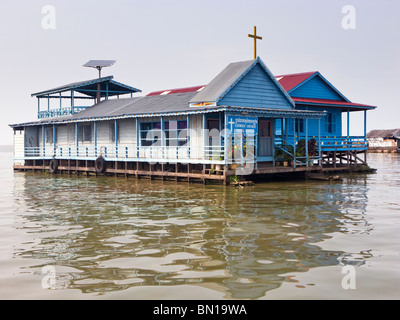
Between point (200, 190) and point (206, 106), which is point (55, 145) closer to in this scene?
point (206, 106)

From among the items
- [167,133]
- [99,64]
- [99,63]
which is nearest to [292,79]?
[167,133]

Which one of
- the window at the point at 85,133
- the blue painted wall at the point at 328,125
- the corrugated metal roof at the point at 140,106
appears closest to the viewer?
the corrugated metal roof at the point at 140,106

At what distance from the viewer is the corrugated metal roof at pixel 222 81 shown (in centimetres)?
2667

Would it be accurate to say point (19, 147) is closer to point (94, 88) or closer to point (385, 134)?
point (94, 88)

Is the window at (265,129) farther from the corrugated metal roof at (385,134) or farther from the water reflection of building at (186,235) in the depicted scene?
the corrugated metal roof at (385,134)

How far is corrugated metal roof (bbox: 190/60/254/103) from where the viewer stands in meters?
26.7

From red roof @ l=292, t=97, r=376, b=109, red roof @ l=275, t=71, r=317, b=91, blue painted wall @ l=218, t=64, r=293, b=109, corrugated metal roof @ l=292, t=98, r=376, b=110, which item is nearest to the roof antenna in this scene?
red roof @ l=275, t=71, r=317, b=91

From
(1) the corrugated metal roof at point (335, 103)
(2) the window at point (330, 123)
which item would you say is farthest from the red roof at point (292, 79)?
(2) the window at point (330, 123)

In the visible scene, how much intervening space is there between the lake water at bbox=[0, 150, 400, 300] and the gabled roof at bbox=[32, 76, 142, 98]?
2147 centimetres

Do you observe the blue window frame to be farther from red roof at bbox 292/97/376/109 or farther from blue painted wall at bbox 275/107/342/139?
blue painted wall at bbox 275/107/342/139

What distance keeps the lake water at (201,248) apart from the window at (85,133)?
1703cm

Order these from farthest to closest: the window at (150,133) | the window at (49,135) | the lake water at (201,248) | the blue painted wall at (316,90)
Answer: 1. the window at (49,135)
2. the blue painted wall at (316,90)
3. the window at (150,133)
4. the lake water at (201,248)

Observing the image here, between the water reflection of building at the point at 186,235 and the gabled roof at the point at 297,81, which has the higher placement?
the gabled roof at the point at 297,81
